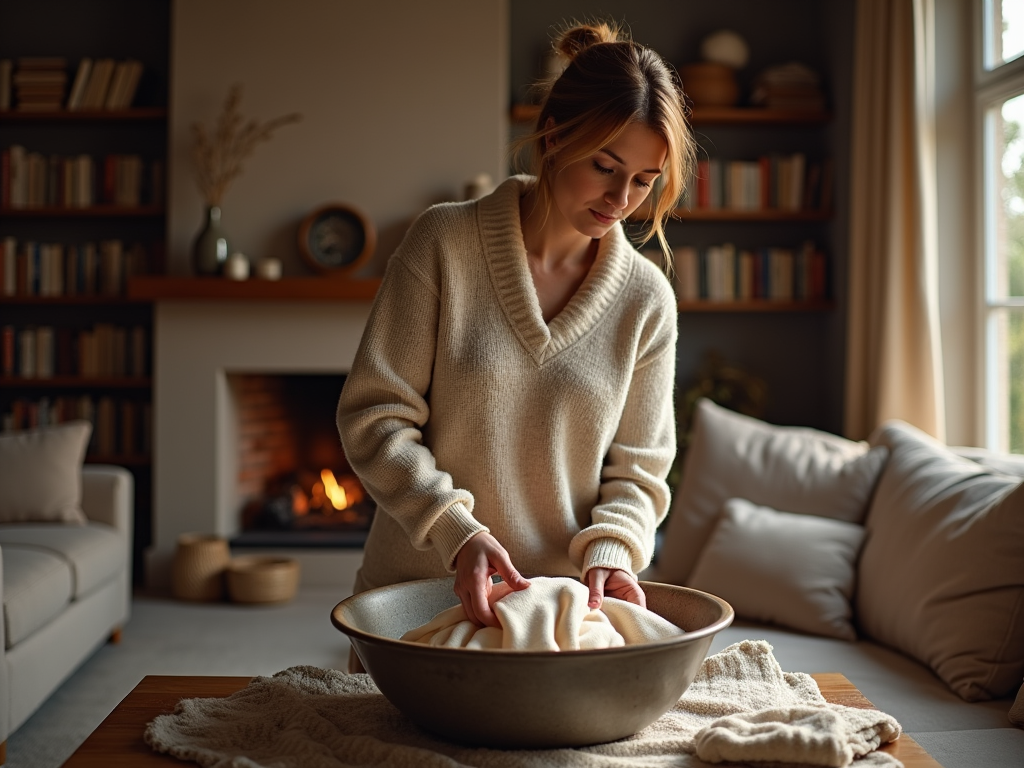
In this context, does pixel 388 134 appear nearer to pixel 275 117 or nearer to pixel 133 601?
pixel 275 117

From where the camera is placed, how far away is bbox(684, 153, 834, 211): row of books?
472 centimetres

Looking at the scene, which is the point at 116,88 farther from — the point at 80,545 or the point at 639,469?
the point at 639,469

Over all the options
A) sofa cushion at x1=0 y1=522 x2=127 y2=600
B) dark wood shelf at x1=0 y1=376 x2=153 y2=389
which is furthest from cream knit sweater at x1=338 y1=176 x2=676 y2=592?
dark wood shelf at x1=0 y1=376 x2=153 y2=389

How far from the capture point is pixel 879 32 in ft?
12.6

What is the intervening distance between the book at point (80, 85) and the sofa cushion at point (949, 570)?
391 cm

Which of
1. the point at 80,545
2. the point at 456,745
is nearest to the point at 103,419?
the point at 80,545

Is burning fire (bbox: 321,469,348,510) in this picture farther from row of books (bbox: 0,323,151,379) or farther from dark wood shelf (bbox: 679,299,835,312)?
dark wood shelf (bbox: 679,299,835,312)

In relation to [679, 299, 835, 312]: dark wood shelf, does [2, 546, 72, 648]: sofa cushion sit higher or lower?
lower

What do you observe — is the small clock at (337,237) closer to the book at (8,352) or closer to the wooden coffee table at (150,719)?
the book at (8,352)

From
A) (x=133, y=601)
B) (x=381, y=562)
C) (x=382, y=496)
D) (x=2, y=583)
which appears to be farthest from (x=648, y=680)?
(x=133, y=601)

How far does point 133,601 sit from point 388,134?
2.29 m

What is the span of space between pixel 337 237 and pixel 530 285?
324 cm

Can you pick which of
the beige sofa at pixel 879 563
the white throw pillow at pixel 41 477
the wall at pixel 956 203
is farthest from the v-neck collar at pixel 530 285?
the white throw pillow at pixel 41 477

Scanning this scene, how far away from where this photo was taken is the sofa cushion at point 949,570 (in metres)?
1.94
